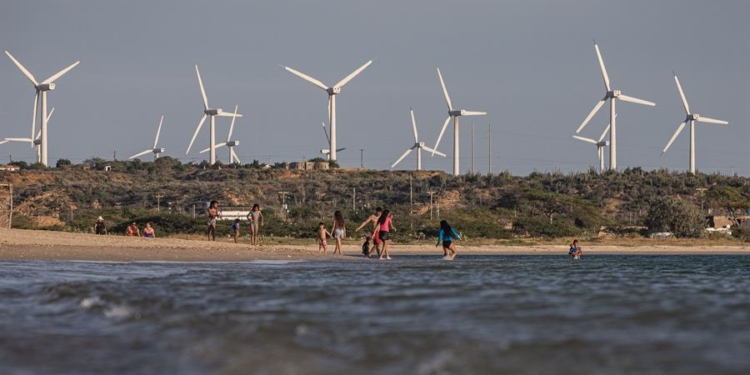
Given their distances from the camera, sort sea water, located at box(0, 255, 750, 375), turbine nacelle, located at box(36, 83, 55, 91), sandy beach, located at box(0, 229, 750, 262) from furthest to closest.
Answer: turbine nacelle, located at box(36, 83, 55, 91) < sandy beach, located at box(0, 229, 750, 262) < sea water, located at box(0, 255, 750, 375)

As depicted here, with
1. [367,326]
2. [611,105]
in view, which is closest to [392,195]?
[611,105]

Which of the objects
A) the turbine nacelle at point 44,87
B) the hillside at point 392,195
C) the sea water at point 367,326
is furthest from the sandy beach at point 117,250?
the turbine nacelle at point 44,87

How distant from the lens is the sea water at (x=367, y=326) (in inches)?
351

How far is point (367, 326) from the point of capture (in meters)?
11.3

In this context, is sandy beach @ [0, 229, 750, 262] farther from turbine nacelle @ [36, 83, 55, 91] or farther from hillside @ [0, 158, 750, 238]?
turbine nacelle @ [36, 83, 55, 91]

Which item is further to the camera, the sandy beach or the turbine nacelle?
the turbine nacelle

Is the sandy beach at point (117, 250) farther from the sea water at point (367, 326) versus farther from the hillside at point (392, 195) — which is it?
the hillside at point (392, 195)

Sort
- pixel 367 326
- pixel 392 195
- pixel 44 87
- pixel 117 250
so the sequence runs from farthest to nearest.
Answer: pixel 44 87 → pixel 392 195 → pixel 117 250 → pixel 367 326

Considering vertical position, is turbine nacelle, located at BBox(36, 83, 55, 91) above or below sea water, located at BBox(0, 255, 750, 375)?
above

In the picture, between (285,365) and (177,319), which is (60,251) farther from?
(285,365)

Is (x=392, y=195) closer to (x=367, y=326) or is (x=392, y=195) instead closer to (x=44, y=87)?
(x=44, y=87)

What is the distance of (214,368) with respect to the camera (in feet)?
28.7

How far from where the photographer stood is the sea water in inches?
351

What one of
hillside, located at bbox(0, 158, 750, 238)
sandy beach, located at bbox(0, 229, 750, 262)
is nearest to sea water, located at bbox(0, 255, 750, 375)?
sandy beach, located at bbox(0, 229, 750, 262)
